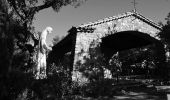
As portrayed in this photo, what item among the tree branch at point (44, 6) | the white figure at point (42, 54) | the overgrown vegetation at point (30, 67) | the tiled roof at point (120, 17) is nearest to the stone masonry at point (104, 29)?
the tiled roof at point (120, 17)

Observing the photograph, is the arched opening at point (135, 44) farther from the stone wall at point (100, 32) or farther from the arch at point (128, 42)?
the stone wall at point (100, 32)

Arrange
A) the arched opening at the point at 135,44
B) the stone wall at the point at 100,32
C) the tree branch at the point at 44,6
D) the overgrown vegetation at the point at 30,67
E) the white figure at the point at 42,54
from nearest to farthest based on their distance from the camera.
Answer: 1. the overgrown vegetation at the point at 30,67
2. the white figure at the point at 42,54
3. the stone wall at the point at 100,32
4. the tree branch at the point at 44,6
5. the arched opening at the point at 135,44

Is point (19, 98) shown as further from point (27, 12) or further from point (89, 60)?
point (27, 12)

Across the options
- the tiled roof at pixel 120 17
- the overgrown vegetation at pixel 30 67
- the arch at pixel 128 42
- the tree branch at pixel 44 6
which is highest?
the tree branch at pixel 44 6

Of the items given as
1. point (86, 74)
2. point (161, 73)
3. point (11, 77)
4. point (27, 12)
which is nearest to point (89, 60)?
point (86, 74)

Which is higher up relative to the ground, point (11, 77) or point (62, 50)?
point (62, 50)

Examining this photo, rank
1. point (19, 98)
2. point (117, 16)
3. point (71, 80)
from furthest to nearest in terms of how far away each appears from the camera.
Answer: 1. point (117, 16)
2. point (71, 80)
3. point (19, 98)

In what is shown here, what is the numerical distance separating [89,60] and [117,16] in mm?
4048

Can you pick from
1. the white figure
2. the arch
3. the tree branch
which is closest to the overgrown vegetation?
the tree branch

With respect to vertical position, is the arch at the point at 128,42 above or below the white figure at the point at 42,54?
above

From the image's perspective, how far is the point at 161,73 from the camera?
15.5 meters

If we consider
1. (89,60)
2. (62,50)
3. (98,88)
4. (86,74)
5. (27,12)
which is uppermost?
(27,12)

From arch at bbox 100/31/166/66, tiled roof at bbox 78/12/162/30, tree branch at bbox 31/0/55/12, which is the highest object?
tree branch at bbox 31/0/55/12

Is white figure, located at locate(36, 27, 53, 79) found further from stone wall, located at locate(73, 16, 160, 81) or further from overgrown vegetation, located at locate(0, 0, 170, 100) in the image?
stone wall, located at locate(73, 16, 160, 81)
